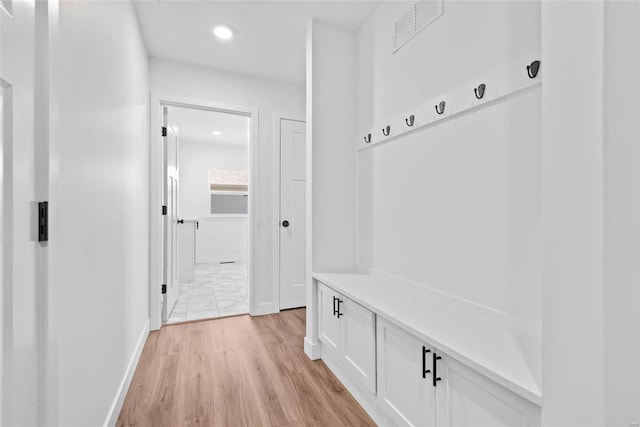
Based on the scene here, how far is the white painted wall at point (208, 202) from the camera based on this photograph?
6.16m

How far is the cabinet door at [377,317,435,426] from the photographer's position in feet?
3.94

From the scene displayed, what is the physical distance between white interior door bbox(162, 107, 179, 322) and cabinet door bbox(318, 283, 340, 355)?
1.67m

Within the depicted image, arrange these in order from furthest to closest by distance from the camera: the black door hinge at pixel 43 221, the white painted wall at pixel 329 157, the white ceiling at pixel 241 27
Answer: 1. the white painted wall at pixel 329 157
2. the white ceiling at pixel 241 27
3. the black door hinge at pixel 43 221

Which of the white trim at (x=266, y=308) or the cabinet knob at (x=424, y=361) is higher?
the cabinet knob at (x=424, y=361)

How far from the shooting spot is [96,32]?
4.36ft

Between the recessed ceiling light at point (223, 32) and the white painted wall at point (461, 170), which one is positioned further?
the recessed ceiling light at point (223, 32)

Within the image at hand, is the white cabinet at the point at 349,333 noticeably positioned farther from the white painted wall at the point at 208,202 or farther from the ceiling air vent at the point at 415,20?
the white painted wall at the point at 208,202

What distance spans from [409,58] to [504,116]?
32.2 inches

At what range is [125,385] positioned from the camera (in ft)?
5.80

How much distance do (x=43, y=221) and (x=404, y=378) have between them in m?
1.41

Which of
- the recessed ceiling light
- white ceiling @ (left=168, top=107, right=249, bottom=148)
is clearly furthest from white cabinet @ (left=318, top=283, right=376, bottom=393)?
white ceiling @ (left=168, top=107, right=249, bottom=148)

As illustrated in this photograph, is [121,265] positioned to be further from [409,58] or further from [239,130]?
[239,130]

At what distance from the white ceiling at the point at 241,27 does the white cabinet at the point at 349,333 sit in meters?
1.98

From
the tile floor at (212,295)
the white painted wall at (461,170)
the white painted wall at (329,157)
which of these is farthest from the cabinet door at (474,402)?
the tile floor at (212,295)
